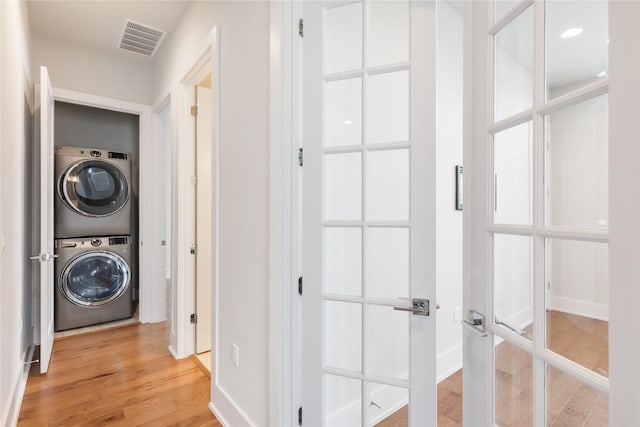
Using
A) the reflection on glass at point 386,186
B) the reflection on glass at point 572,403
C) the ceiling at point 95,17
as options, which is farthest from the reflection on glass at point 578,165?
the ceiling at point 95,17

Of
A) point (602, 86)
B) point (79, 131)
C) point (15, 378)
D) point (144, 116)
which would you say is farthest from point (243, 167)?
point (79, 131)

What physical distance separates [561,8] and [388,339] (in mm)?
1203

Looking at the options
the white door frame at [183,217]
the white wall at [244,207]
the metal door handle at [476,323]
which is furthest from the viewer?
the white door frame at [183,217]

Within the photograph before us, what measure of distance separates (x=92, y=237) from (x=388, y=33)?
353 centimetres

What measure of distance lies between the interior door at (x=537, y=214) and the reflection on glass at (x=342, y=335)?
18.1 inches

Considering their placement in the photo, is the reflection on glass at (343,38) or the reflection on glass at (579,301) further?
the reflection on glass at (343,38)

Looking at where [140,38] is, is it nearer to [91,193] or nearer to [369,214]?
[91,193]

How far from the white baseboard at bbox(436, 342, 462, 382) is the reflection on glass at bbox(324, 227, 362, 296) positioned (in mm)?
1359

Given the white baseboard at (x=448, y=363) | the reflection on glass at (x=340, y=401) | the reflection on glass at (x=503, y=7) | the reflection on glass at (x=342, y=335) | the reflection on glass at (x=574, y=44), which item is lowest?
the white baseboard at (x=448, y=363)

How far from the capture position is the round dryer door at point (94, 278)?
A: 3142 mm

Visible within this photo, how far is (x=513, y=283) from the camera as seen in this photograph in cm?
91

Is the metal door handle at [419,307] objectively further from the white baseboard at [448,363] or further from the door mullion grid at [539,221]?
the white baseboard at [448,363]

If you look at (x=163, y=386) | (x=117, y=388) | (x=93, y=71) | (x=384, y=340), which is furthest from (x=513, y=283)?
(x=93, y=71)

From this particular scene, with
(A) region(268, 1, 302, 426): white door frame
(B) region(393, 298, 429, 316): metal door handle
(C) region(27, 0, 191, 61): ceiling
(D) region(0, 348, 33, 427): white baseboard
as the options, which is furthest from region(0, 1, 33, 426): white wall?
(B) region(393, 298, 429, 316): metal door handle
